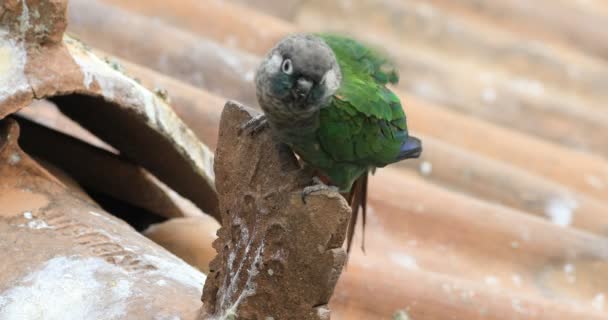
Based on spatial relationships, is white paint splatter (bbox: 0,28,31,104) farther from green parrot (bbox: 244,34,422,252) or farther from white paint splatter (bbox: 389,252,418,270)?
white paint splatter (bbox: 389,252,418,270)

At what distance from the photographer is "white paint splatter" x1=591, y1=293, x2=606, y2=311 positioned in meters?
1.88

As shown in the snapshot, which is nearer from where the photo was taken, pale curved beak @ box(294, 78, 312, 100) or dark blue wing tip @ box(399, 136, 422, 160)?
pale curved beak @ box(294, 78, 312, 100)

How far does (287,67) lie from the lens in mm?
1174

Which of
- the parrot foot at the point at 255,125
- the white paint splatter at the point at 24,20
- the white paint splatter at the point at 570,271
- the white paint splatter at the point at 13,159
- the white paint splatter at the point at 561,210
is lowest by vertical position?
the white paint splatter at the point at 13,159

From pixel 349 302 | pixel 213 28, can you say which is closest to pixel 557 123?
pixel 213 28

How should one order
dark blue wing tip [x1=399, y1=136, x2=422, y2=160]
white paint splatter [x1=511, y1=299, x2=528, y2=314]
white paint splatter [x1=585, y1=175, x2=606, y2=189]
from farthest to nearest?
white paint splatter [x1=585, y1=175, x2=606, y2=189] < white paint splatter [x1=511, y1=299, x2=528, y2=314] < dark blue wing tip [x1=399, y1=136, x2=422, y2=160]

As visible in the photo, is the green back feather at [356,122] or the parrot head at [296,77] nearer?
the parrot head at [296,77]

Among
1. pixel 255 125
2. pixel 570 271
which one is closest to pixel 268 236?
pixel 255 125

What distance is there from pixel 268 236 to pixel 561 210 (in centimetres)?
129

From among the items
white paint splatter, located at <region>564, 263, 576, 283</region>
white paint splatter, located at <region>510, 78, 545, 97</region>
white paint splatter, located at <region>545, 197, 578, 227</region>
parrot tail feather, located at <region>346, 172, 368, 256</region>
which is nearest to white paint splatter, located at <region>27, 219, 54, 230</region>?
parrot tail feather, located at <region>346, 172, 368, 256</region>

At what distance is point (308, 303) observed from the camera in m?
0.99

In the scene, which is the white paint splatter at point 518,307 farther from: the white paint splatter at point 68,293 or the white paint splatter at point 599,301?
the white paint splatter at point 68,293

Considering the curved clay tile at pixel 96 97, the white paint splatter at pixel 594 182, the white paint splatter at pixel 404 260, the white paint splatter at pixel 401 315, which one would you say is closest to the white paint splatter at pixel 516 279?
the white paint splatter at pixel 404 260

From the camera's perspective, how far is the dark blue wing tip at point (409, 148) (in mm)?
1504
